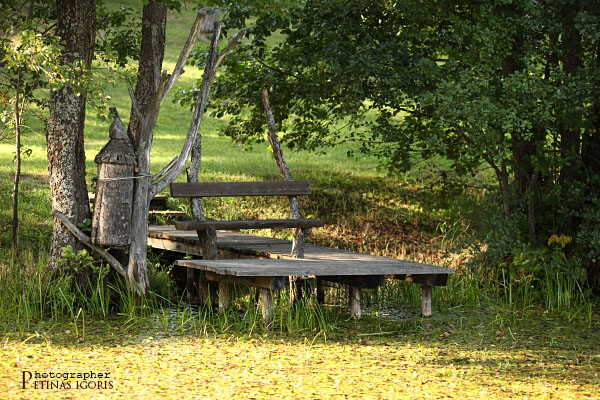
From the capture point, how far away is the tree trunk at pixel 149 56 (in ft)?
30.4

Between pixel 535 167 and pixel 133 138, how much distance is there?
180 inches

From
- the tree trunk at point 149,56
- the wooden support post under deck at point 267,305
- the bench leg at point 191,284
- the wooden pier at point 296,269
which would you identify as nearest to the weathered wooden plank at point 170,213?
the wooden pier at point 296,269

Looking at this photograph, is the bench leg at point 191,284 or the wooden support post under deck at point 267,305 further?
the bench leg at point 191,284

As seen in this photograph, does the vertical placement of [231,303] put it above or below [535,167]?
below

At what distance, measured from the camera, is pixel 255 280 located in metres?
8.11

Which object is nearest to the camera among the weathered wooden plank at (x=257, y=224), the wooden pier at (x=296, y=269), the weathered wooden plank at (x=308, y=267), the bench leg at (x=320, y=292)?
the weathered wooden plank at (x=308, y=267)

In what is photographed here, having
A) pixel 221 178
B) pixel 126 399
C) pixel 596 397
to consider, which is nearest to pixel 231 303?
pixel 126 399

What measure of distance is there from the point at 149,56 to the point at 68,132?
4.28 feet

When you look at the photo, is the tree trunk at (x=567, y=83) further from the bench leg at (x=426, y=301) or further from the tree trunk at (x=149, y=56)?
the tree trunk at (x=149, y=56)

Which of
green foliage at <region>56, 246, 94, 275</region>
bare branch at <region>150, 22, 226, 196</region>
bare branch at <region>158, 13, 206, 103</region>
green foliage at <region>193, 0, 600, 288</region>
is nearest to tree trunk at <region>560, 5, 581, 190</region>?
green foliage at <region>193, 0, 600, 288</region>

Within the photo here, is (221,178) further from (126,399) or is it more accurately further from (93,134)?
(126,399)

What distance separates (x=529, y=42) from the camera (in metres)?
10.0

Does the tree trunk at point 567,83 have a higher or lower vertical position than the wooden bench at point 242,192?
higher

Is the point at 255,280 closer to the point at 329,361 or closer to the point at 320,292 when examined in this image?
the point at 329,361
